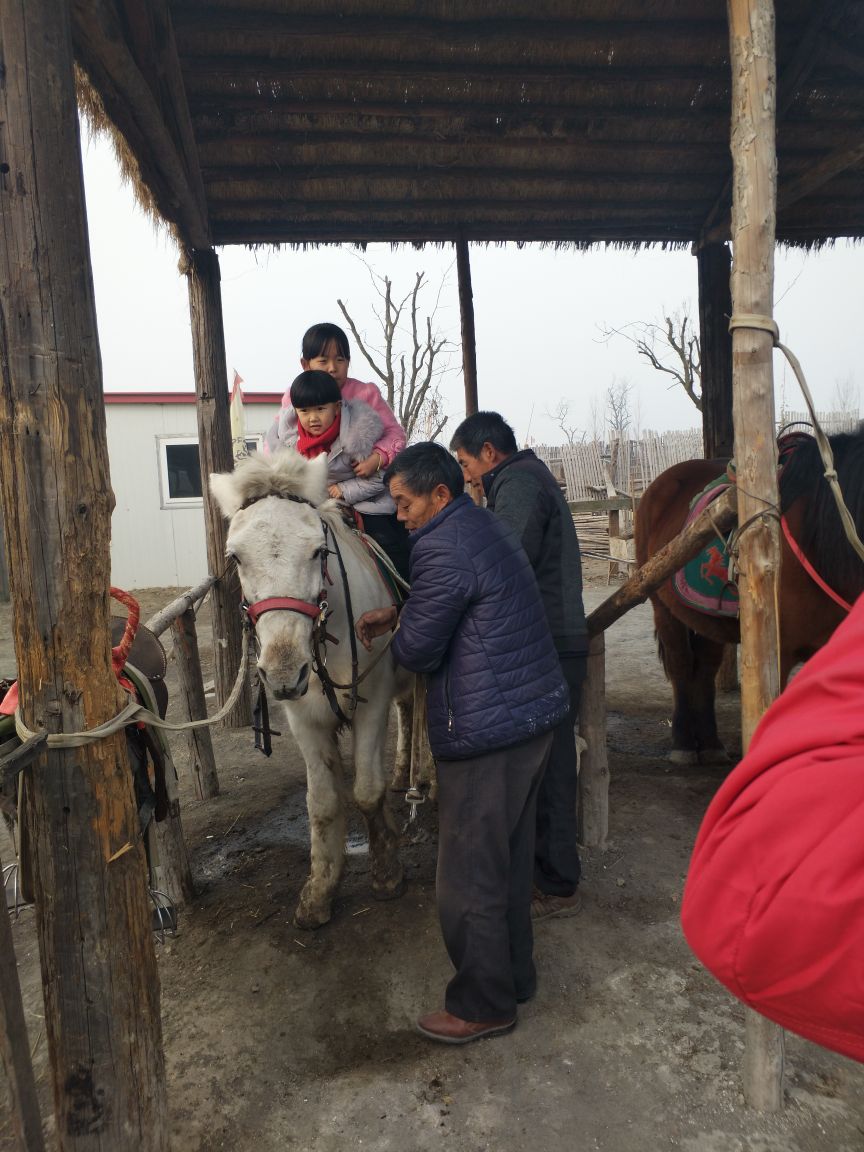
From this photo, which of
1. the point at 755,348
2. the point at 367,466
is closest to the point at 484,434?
the point at 367,466

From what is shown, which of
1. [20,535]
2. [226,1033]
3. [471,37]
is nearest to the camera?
[20,535]

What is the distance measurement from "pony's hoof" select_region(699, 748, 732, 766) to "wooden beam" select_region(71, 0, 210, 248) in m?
4.55

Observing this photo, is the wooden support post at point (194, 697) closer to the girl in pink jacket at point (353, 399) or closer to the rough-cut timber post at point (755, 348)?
the girl in pink jacket at point (353, 399)

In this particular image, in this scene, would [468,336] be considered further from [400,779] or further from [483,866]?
[483,866]

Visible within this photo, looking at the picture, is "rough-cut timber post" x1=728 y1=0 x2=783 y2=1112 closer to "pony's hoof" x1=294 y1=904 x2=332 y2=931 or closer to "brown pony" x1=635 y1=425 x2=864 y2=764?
"brown pony" x1=635 y1=425 x2=864 y2=764

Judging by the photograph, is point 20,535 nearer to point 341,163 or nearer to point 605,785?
point 605,785

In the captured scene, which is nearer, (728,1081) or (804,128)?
(728,1081)

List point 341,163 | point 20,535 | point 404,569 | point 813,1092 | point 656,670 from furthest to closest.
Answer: point 656,670, point 341,163, point 404,569, point 813,1092, point 20,535

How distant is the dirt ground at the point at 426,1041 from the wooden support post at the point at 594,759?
14 centimetres

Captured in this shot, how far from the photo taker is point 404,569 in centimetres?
390

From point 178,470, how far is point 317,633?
13.3 meters

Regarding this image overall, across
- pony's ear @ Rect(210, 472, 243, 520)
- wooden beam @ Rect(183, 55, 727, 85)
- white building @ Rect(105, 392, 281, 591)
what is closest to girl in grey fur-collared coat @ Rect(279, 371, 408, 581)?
pony's ear @ Rect(210, 472, 243, 520)

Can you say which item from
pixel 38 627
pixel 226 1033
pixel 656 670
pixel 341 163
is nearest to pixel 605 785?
pixel 226 1033

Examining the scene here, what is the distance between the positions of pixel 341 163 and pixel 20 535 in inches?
143
